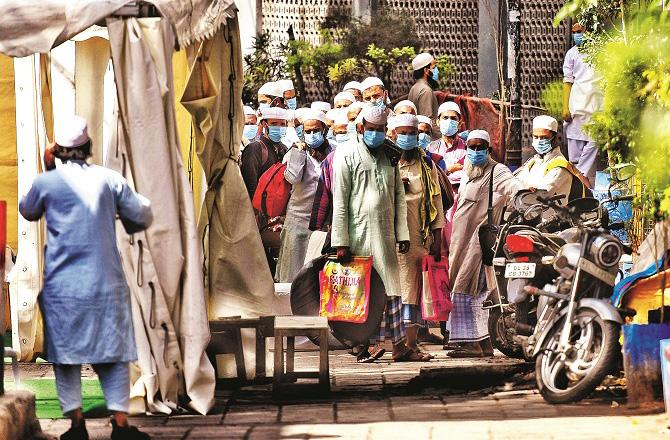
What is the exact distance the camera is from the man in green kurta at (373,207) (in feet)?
46.0

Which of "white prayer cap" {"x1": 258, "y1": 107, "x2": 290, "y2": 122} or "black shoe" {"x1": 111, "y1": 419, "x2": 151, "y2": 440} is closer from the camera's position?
"black shoe" {"x1": 111, "y1": 419, "x2": 151, "y2": 440}

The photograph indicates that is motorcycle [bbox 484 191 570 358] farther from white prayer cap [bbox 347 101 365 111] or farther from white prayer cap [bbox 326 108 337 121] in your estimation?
white prayer cap [bbox 326 108 337 121]

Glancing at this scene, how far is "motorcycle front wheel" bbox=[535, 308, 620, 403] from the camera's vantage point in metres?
10.8

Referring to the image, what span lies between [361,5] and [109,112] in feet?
34.8

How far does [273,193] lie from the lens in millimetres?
16016

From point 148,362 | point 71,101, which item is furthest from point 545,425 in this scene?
point 71,101

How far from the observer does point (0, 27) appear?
11.4 m

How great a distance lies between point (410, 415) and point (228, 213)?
2.66 m

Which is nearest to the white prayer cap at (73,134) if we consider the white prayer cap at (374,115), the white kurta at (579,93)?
the white prayer cap at (374,115)

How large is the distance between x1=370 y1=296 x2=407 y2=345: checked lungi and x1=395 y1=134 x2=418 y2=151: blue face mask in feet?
4.57

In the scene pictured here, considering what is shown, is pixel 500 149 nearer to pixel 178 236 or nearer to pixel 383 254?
pixel 383 254

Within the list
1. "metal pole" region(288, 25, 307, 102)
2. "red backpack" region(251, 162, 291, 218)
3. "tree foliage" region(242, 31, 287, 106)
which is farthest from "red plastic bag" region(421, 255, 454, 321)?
"metal pole" region(288, 25, 307, 102)

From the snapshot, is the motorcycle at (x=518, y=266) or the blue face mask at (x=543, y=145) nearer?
the motorcycle at (x=518, y=266)

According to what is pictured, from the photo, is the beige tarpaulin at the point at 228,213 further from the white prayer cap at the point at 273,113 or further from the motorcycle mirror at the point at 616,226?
the white prayer cap at the point at 273,113
